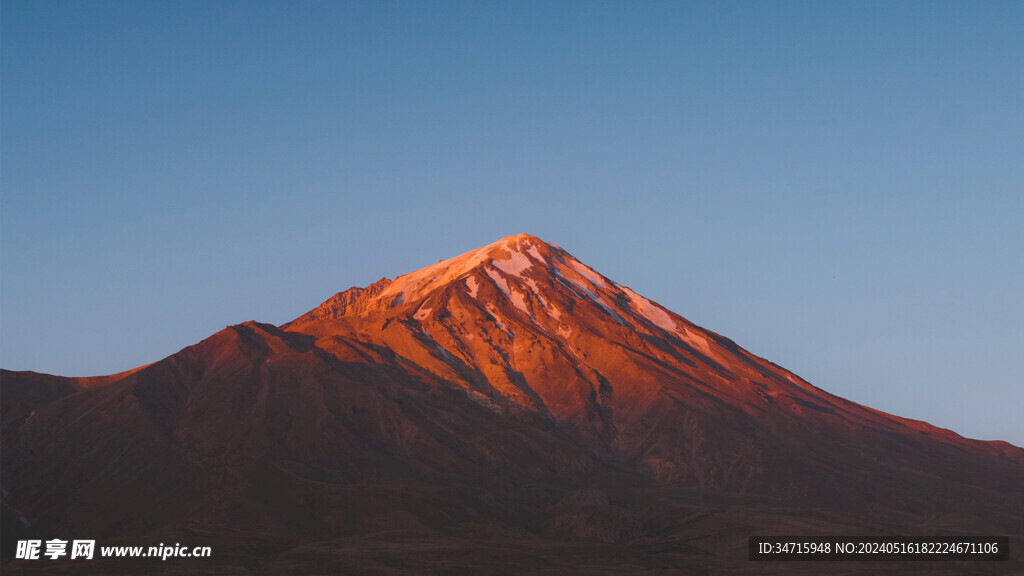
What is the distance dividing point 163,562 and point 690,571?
2813 inches

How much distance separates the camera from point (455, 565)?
615ft

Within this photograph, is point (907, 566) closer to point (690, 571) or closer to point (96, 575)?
point (690, 571)

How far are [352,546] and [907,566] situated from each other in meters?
77.2

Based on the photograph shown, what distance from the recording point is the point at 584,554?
19962 cm

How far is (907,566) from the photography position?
19500 centimetres

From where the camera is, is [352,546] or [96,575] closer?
[96,575]

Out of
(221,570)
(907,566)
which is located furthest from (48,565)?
(907,566)

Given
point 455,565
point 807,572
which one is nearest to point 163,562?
point 455,565

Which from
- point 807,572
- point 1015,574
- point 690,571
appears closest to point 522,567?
point 690,571

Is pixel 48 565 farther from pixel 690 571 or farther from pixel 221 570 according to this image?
pixel 690 571

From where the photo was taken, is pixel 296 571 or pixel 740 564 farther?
pixel 740 564

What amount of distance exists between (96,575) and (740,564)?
287 feet

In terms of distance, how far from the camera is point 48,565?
188 metres

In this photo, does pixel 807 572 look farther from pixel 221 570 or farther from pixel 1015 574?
pixel 221 570
